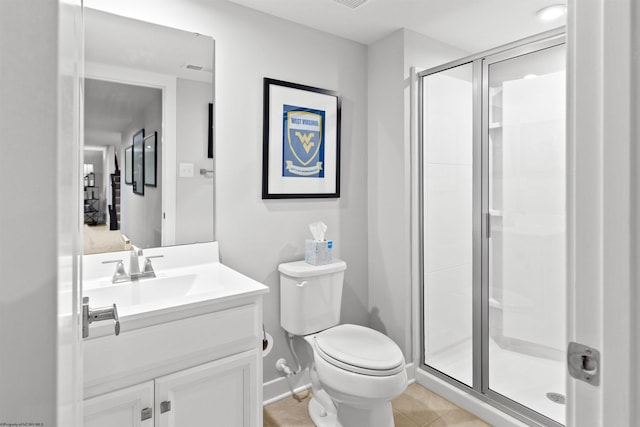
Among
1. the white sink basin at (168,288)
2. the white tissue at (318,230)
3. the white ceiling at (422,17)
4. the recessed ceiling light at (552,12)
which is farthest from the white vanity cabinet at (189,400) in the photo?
the recessed ceiling light at (552,12)

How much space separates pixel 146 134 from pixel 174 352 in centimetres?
107

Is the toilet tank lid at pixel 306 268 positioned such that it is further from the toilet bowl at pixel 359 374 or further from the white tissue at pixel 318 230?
the toilet bowl at pixel 359 374

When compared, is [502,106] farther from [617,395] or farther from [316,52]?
[617,395]

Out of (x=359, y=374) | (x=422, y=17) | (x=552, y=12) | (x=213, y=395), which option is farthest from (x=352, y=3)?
(x=213, y=395)

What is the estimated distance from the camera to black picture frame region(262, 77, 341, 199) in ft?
6.85

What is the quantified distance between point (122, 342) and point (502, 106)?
205 centimetres

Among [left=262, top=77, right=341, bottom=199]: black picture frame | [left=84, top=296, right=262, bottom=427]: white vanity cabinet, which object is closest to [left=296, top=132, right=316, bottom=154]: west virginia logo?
[left=262, top=77, right=341, bottom=199]: black picture frame

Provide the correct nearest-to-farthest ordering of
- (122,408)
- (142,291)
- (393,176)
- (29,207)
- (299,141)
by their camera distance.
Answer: (29,207) < (122,408) < (142,291) < (299,141) < (393,176)

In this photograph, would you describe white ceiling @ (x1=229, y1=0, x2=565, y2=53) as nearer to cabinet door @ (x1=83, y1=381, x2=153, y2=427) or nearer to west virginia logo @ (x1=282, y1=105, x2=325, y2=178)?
west virginia logo @ (x1=282, y1=105, x2=325, y2=178)

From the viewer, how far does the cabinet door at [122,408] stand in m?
1.15

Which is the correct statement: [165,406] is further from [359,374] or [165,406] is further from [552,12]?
[552,12]

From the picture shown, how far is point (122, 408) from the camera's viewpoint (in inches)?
47.9

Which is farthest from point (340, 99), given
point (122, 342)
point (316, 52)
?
point (122, 342)

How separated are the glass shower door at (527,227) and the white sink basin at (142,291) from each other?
1.60 m
